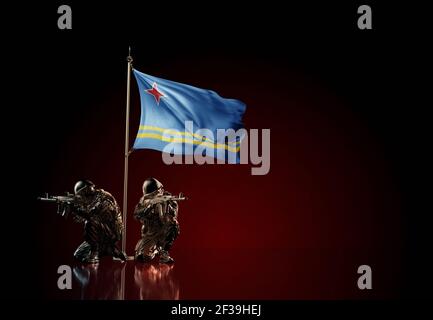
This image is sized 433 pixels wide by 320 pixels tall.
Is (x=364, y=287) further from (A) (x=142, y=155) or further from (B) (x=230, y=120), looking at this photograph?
(A) (x=142, y=155)

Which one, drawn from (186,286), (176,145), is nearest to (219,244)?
(176,145)

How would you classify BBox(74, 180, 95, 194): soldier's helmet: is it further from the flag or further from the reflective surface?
the reflective surface

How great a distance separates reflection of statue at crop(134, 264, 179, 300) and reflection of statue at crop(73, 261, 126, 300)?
0.62 feet

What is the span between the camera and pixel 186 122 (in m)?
6.20

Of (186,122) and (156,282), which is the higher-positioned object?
(186,122)

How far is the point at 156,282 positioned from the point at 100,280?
549 mm

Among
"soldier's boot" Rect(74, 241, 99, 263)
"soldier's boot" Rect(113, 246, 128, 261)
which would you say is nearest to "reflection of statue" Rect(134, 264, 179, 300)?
"soldier's boot" Rect(113, 246, 128, 261)

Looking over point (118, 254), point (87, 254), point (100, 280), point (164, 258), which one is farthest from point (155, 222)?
point (100, 280)

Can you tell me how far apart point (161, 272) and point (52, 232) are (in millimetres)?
2848

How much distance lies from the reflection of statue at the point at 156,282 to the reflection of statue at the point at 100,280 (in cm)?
19

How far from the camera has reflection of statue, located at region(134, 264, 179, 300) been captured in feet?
15.4

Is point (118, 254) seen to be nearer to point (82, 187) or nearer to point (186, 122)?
point (82, 187)

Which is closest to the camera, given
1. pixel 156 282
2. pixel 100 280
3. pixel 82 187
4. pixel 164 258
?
pixel 156 282

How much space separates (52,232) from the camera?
7945 millimetres
